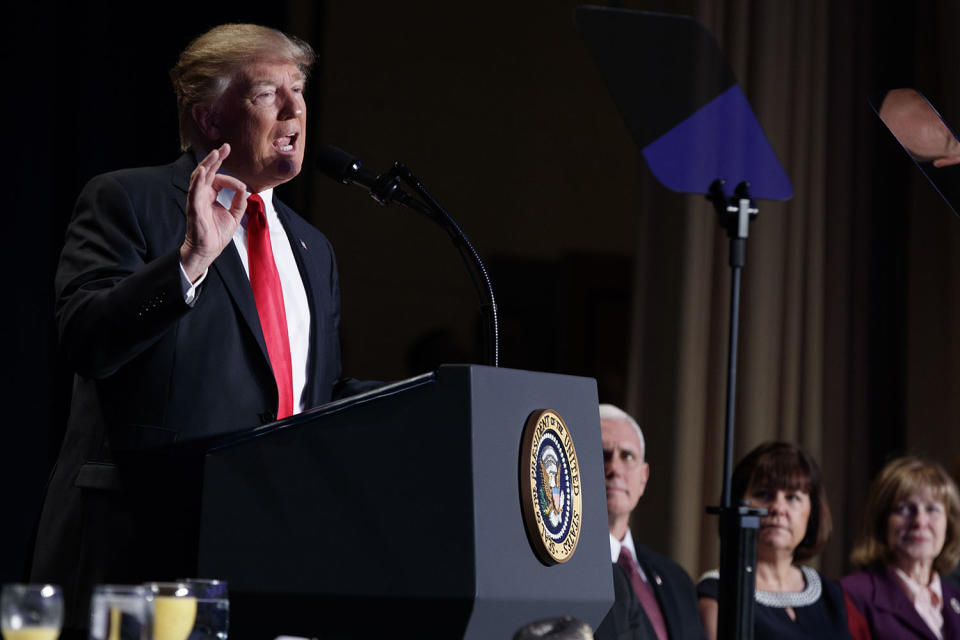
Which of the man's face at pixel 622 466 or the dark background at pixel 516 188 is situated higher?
the dark background at pixel 516 188

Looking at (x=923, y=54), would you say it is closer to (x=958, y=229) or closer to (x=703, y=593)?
(x=958, y=229)

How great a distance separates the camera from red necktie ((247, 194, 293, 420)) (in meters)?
1.69

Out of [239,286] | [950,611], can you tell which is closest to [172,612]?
[239,286]

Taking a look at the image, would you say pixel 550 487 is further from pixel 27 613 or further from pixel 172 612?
pixel 27 613

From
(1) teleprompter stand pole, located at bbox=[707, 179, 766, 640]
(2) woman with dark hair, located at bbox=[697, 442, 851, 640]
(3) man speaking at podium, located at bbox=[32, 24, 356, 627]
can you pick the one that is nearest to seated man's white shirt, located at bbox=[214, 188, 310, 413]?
(3) man speaking at podium, located at bbox=[32, 24, 356, 627]

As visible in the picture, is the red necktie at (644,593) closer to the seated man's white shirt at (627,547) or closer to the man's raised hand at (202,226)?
the seated man's white shirt at (627,547)

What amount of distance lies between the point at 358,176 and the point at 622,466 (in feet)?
5.67

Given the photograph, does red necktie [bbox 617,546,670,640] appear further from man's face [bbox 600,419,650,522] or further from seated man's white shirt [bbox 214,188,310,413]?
seated man's white shirt [bbox 214,188,310,413]

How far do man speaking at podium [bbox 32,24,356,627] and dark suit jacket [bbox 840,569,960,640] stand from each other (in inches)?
98.3

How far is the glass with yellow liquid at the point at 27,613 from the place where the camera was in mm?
1067

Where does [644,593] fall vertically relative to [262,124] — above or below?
below

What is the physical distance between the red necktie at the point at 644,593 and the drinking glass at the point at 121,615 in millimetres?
2082

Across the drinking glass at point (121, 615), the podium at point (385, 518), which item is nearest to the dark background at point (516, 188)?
the podium at point (385, 518)

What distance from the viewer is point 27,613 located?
1.07m
